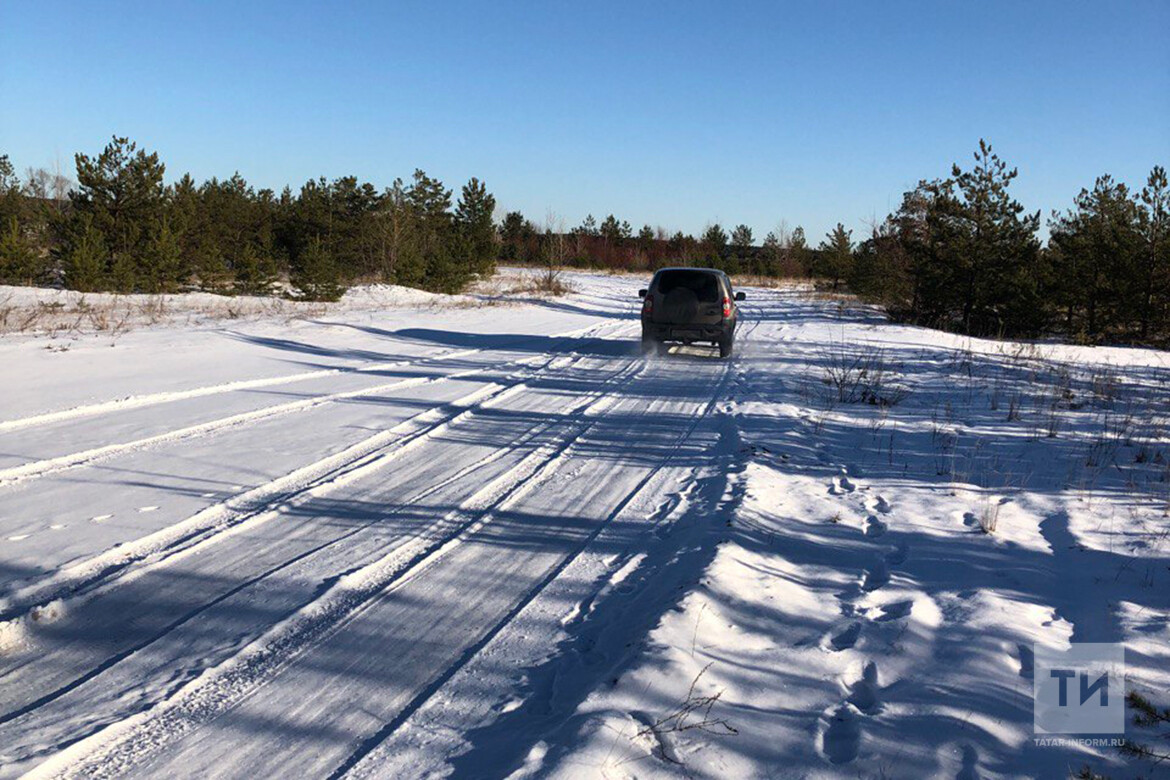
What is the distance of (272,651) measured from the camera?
3.70 m

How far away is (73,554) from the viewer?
469 cm

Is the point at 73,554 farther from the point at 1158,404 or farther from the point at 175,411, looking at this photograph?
the point at 1158,404

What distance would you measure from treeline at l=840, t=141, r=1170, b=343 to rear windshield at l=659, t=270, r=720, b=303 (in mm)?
13974

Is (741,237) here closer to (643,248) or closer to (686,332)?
(643,248)

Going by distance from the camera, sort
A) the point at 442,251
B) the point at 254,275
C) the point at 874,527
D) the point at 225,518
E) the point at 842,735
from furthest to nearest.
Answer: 1. the point at 442,251
2. the point at 254,275
3. the point at 874,527
4. the point at 225,518
5. the point at 842,735

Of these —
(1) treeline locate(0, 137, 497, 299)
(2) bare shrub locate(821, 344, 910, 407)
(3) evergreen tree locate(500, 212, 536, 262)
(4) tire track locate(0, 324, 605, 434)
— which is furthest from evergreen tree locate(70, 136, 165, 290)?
(3) evergreen tree locate(500, 212, 536, 262)

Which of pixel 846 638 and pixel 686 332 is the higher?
pixel 686 332

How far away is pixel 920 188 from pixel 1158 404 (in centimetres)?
2664

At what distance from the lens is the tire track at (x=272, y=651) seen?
114 inches

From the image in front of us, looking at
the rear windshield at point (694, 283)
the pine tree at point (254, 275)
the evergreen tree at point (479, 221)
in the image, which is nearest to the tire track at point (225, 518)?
the rear windshield at point (694, 283)

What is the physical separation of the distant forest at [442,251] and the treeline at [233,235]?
0.07 meters

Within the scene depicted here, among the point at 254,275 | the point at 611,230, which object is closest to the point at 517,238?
the point at 611,230

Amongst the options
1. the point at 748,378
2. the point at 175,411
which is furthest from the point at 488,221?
Result: the point at 175,411

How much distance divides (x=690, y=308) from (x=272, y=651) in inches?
515
